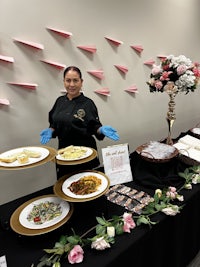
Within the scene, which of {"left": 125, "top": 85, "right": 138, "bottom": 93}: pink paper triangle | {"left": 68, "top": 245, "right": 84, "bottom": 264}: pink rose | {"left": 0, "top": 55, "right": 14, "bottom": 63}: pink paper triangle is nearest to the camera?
{"left": 68, "top": 245, "right": 84, "bottom": 264}: pink rose

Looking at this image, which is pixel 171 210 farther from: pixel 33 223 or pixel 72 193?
pixel 33 223

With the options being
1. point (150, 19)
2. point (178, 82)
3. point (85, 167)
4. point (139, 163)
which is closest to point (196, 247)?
point (139, 163)

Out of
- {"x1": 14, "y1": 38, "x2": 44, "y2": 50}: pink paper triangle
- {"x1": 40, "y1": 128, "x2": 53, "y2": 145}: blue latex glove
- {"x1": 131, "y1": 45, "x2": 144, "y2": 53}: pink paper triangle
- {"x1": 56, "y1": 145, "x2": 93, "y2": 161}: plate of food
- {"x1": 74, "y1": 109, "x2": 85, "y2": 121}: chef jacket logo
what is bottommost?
{"x1": 56, "y1": 145, "x2": 93, "y2": 161}: plate of food

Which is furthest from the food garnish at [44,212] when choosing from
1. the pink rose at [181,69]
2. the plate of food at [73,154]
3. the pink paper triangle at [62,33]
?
the pink paper triangle at [62,33]

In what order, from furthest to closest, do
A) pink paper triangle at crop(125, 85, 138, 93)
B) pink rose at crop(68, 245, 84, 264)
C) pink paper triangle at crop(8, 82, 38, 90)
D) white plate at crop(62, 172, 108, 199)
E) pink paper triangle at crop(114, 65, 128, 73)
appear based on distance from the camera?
pink paper triangle at crop(125, 85, 138, 93) → pink paper triangle at crop(114, 65, 128, 73) → pink paper triangle at crop(8, 82, 38, 90) → white plate at crop(62, 172, 108, 199) → pink rose at crop(68, 245, 84, 264)

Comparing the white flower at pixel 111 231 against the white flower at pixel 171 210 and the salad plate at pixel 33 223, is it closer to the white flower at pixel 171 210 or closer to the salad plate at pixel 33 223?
the salad plate at pixel 33 223

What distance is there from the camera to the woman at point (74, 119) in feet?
4.32

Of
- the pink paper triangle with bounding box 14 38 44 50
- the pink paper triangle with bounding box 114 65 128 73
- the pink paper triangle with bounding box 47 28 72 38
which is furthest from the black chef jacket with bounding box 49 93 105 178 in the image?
the pink paper triangle with bounding box 114 65 128 73

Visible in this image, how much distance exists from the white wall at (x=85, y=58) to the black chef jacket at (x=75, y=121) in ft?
1.27

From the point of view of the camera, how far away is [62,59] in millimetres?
1743

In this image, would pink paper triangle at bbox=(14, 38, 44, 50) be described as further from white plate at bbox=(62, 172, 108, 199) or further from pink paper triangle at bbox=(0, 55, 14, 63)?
white plate at bbox=(62, 172, 108, 199)

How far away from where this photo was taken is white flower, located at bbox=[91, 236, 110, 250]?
853mm

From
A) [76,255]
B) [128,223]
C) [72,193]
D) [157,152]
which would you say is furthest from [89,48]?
[76,255]

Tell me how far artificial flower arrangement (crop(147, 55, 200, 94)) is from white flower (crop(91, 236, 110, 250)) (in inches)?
42.4
